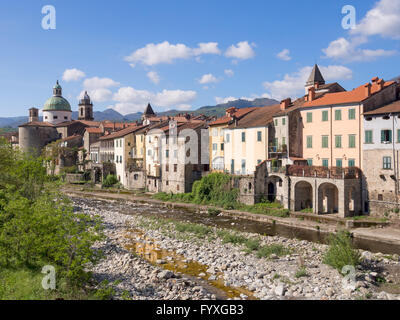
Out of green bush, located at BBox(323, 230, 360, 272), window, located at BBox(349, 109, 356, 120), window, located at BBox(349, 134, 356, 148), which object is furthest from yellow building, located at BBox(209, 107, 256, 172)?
green bush, located at BBox(323, 230, 360, 272)

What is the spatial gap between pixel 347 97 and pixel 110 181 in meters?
46.7

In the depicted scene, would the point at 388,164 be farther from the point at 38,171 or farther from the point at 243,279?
the point at 38,171

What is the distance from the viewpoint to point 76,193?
64000 mm

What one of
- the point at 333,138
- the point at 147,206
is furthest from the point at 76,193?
the point at 333,138

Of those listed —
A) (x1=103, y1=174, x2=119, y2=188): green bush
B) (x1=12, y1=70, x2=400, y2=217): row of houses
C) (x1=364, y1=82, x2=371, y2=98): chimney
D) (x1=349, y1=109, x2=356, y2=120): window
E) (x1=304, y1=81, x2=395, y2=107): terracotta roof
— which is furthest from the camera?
(x1=103, y1=174, x2=119, y2=188): green bush

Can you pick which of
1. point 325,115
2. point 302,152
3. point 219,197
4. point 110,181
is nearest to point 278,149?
point 302,152

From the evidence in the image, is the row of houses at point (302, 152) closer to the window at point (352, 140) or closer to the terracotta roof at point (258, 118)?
the terracotta roof at point (258, 118)

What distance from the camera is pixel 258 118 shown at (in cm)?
4872

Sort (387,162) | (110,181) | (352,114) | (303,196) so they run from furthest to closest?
1. (110,181)
2. (303,196)
3. (352,114)
4. (387,162)

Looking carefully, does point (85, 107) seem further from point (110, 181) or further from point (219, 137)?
point (219, 137)

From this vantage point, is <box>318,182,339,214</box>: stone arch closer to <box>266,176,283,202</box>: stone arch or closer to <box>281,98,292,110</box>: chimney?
<box>266,176,283,202</box>: stone arch

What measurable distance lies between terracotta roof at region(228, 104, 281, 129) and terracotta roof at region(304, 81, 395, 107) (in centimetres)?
578

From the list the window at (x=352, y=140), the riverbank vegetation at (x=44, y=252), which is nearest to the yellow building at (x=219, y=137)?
the window at (x=352, y=140)

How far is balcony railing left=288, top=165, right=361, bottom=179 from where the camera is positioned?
36500mm
